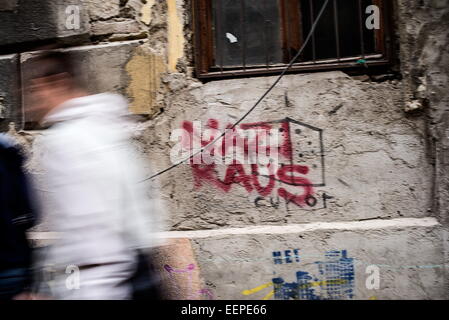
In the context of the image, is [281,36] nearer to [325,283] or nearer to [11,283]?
[325,283]

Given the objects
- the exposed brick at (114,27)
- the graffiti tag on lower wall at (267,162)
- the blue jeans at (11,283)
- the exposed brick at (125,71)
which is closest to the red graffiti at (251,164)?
the graffiti tag on lower wall at (267,162)

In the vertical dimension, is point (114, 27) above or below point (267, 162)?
above

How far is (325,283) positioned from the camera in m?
3.30

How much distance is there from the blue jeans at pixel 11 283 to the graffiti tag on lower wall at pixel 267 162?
1764 millimetres

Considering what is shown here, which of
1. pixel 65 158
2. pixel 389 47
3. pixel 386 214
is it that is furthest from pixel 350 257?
pixel 65 158

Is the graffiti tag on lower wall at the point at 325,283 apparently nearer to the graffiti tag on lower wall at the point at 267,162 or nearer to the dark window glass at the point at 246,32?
the graffiti tag on lower wall at the point at 267,162

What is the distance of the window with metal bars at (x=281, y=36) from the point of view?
3.55m

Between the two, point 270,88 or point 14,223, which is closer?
point 14,223

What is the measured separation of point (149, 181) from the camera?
363cm

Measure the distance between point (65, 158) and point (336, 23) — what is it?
2521mm

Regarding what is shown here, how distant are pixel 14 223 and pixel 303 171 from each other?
6.70 feet

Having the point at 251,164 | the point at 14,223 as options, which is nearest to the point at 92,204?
the point at 14,223

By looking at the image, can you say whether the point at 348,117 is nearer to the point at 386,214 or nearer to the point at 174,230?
the point at 386,214

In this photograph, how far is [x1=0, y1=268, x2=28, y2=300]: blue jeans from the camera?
190cm
